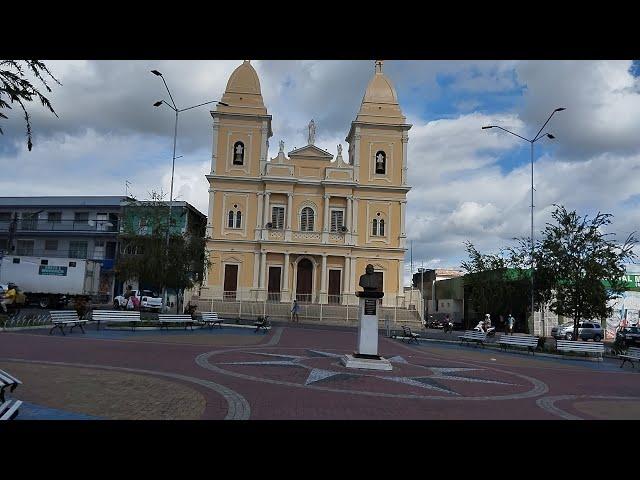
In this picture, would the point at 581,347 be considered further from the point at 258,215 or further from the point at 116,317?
the point at 258,215

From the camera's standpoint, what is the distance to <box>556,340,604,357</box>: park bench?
22500mm

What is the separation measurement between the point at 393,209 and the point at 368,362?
1328 inches

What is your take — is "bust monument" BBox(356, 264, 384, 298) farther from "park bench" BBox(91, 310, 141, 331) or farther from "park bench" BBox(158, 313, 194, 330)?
"park bench" BBox(158, 313, 194, 330)

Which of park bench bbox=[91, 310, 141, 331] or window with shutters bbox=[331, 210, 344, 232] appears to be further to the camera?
window with shutters bbox=[331, 210, 344, 232]

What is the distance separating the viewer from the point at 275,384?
11188 mm

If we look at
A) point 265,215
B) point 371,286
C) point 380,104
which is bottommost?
point 371,286

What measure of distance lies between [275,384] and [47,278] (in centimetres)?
3258

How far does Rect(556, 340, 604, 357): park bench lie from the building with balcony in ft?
131

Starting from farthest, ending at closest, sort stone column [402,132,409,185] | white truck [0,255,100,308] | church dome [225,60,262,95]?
church dome [225,60,262,95], stone column [402,132,409,185], white truck [0,255,100,308]

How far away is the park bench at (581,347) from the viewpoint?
886 inches

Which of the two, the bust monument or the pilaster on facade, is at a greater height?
the pilaster on facade

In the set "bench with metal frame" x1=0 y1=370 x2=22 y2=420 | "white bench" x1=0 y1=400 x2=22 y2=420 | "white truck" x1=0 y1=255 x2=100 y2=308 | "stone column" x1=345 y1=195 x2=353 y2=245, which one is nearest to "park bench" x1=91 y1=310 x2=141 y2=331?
"white truck" x1=0 y1=255 x2=100 y2=308

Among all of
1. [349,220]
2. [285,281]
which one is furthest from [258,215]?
[349,220]
